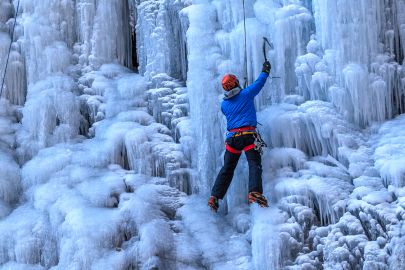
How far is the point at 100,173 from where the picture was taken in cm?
704

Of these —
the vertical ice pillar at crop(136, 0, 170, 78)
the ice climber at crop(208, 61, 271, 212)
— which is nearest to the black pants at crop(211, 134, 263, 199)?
the ice climber at crop(208, 61, 271, 212)

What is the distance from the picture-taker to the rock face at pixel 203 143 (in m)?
5.73

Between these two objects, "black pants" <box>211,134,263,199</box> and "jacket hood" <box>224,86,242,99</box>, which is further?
"jacket hood" <box>224,86,242,99</box>

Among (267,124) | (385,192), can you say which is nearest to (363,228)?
(385,192)

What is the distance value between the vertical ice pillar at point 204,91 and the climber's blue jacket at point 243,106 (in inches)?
22.5

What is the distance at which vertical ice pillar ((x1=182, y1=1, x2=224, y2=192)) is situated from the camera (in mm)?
6688

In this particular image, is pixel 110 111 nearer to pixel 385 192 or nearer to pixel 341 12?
pixel 341 12

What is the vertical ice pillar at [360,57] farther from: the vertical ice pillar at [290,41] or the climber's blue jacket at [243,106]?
the climber's blue jacket at [243,106]

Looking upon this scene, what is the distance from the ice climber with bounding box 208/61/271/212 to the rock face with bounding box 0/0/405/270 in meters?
0.34

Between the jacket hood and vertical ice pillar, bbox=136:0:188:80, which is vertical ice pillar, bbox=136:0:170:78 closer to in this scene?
vertical ice pillar, bbox=136:0:188:80

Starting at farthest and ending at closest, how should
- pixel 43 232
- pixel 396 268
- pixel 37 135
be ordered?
1. pixel 37 135
2. pixel 43 232
3. pixel 396 268

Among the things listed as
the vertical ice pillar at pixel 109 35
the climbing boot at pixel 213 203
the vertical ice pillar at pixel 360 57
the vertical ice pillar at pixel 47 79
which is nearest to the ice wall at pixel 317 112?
the vertical ice pillar at pixel 360 57

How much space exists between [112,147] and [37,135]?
41.9 inches

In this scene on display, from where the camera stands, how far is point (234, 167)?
6160 mm
